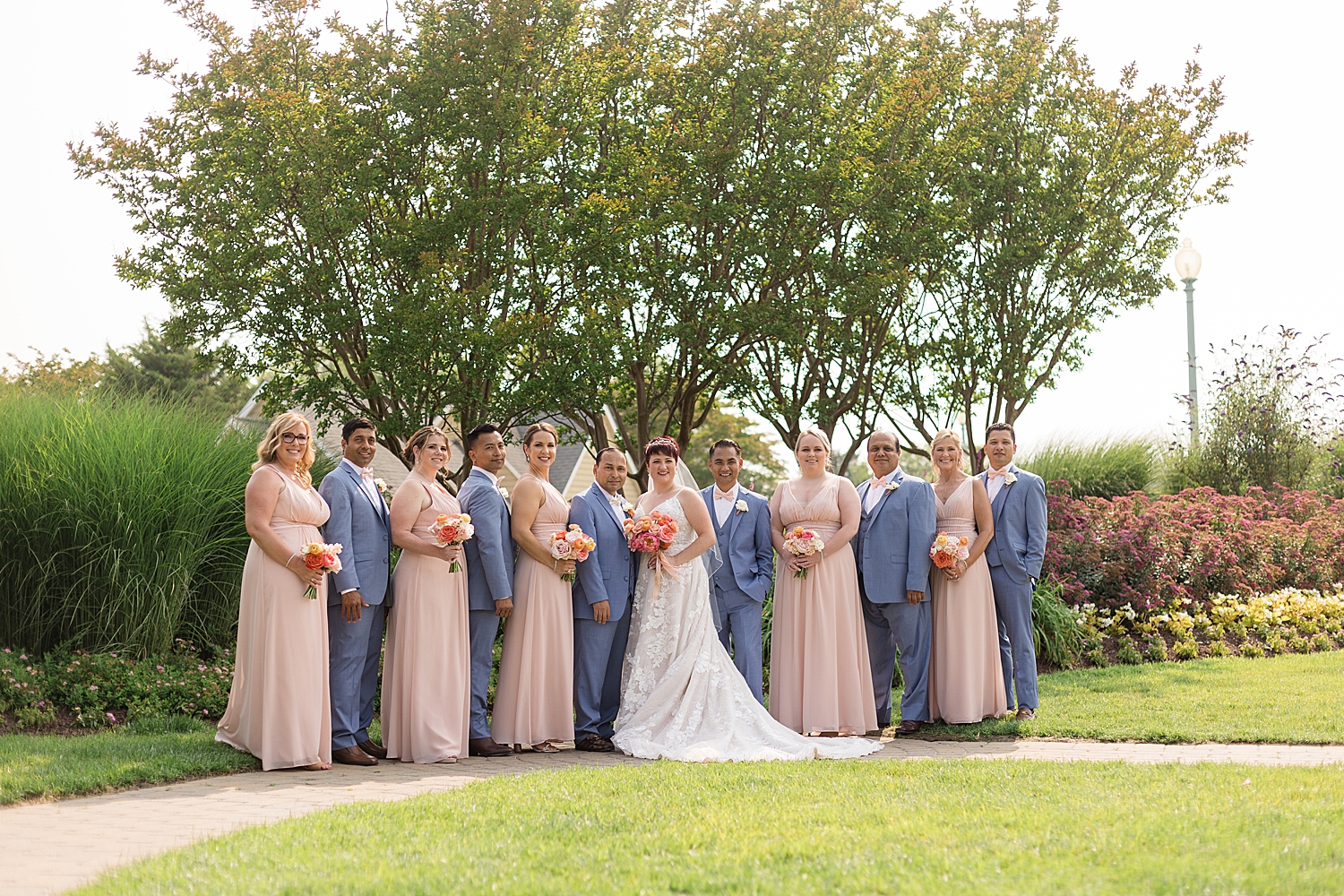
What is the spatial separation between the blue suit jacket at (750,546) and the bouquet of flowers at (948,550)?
4.04 ft

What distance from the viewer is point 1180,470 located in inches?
834

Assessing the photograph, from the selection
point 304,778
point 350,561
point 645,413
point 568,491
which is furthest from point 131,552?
point 568,491

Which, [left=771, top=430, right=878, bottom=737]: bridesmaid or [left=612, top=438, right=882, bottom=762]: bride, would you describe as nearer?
[left=612, top=438, right=882, bottom=762]: bride

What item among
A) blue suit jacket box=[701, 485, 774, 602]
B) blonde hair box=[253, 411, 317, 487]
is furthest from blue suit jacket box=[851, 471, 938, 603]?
blonde hair box=[253, 411, 317, 487]

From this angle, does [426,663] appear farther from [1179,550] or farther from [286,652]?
[1179,550]

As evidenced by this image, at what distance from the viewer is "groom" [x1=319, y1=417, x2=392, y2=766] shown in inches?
302

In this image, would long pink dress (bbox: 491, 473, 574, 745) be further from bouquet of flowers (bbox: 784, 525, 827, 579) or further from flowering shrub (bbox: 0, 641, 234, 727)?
flowering shrub (bbox: 0, 641, 234, 727)

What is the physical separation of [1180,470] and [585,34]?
13542 millimetres

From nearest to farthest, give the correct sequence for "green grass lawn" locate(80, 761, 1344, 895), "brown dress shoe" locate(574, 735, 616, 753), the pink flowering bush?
"green grass lawn" locate(80, 761, 1344, 895) < "brown dress shoe" locate(574, 735, 616, 753) < the pink flowering bush

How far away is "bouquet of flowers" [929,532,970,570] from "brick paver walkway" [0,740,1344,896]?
4.34 ft

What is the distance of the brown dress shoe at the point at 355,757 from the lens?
24.7ft

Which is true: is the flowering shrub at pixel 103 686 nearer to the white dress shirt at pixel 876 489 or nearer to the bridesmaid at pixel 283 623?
the bridesmaid at pixel 283 623

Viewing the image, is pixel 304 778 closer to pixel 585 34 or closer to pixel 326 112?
pixel 326 112

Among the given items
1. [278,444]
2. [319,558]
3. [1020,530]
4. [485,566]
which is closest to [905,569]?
[1020,530]
